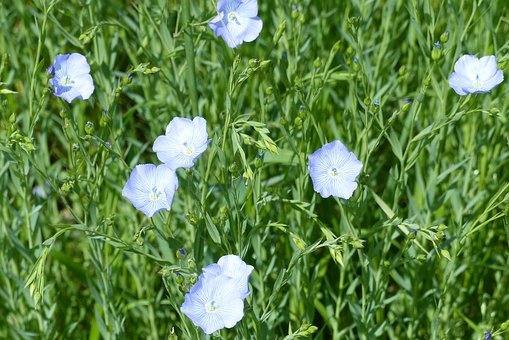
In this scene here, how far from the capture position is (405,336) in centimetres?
279

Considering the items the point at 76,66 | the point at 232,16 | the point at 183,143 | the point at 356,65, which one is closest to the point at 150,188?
the point at 183,143

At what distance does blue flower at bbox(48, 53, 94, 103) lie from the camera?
7.45ft

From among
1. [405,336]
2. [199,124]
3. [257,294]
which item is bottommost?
[405,336]

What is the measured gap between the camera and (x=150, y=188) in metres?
2.12

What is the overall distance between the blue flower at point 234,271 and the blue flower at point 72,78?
2.38 feet

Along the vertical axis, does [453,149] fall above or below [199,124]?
Answer: below

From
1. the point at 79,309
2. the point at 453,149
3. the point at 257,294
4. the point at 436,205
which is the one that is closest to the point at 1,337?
the point at 79,309

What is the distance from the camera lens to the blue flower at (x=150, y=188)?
2.02 metres

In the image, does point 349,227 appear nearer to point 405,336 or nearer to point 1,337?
point 405,336

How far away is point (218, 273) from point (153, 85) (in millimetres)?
1233

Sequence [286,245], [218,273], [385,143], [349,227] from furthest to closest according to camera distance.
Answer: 1. [385,143]
2. [286,245]
3. [349,227]
4. [218,273]

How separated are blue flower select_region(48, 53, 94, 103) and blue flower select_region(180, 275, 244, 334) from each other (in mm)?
759

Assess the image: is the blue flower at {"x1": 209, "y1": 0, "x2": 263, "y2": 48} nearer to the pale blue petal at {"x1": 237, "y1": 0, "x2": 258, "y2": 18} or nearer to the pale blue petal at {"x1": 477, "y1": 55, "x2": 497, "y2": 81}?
the pale blue petal at {"x1": 237, "y1": 0, "x2": 258, "y2": 18}

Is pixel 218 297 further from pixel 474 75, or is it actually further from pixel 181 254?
pixel 474 75
